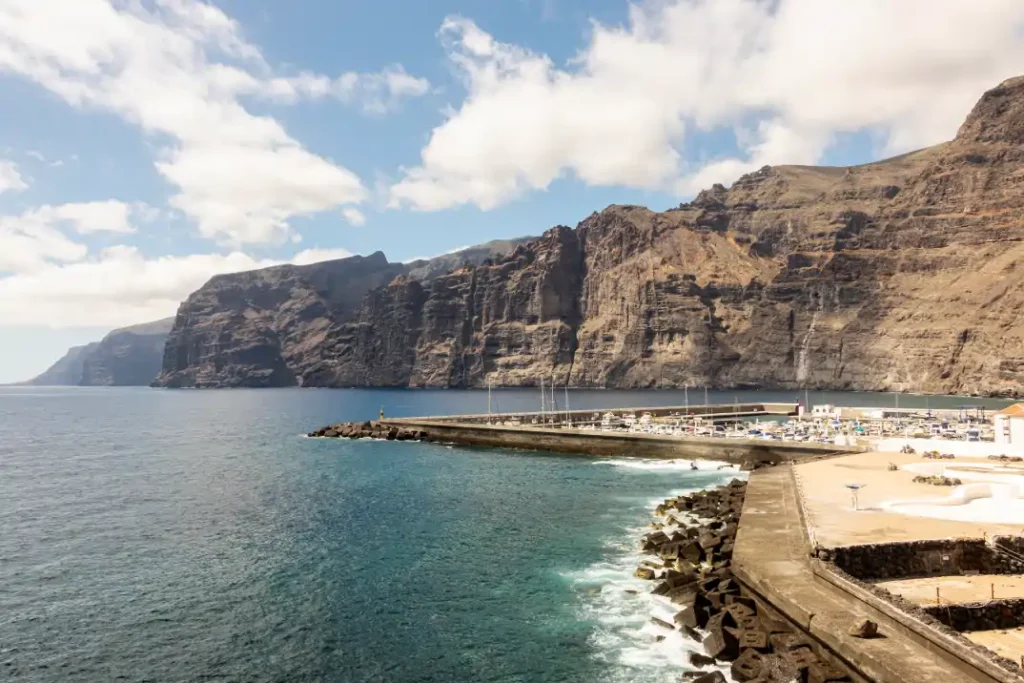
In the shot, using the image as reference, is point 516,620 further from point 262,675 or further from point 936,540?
point 936,540

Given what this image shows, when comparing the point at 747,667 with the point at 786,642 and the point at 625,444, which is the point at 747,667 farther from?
the point at 625,444

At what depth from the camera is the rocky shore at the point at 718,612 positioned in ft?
63.2

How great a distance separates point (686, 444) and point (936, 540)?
41.7 m

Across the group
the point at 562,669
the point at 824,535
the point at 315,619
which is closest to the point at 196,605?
the point at 315,619

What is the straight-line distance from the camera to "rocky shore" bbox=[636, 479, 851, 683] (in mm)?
19266

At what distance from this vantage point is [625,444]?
2847 inches

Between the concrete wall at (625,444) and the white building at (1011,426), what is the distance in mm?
11388

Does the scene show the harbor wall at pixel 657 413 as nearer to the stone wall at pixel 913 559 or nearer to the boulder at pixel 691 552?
the boulder at pixel 691 552

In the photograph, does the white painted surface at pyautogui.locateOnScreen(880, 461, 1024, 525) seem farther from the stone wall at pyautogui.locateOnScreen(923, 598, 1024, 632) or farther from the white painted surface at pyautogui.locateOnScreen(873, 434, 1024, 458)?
the white painted surface at pyautogui.locateOnScreen(873, 434, 1024, 458)

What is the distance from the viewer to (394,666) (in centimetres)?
2183

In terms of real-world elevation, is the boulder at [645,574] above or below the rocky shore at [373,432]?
below

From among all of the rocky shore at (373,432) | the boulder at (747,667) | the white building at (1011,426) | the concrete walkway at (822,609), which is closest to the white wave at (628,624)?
the boulder at (747,667)

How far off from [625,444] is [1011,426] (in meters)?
34.8

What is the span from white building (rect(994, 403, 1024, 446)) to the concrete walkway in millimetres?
27200
